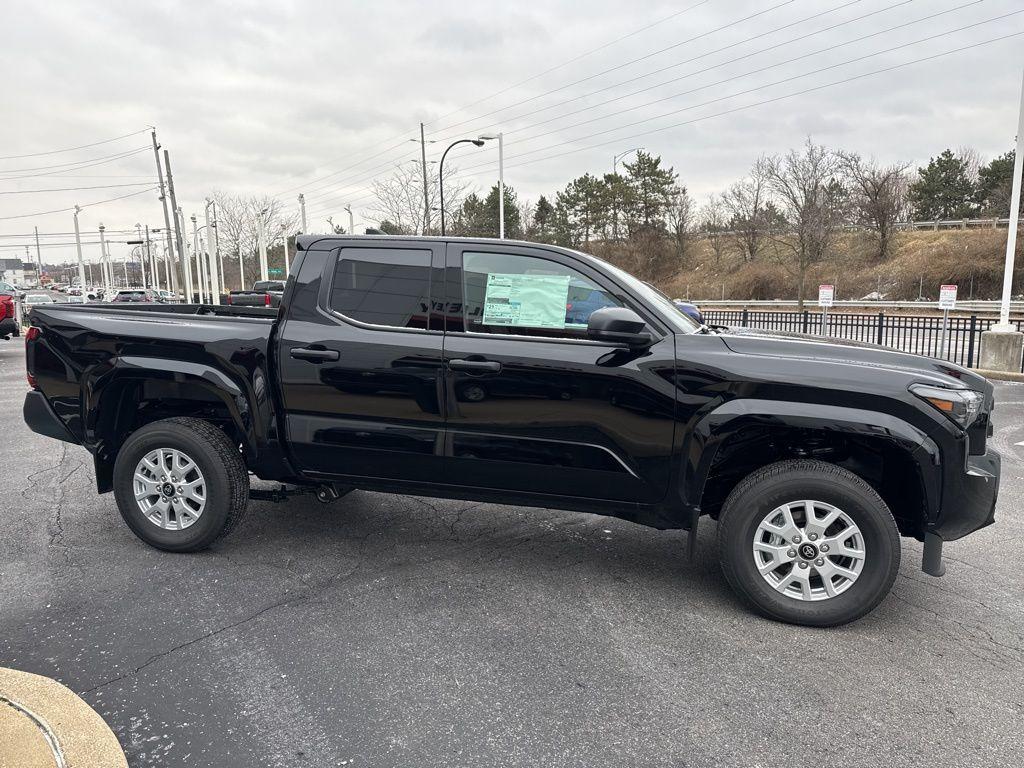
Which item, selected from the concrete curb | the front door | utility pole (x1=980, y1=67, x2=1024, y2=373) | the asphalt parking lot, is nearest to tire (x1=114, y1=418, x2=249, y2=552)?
the asphalt parking lot

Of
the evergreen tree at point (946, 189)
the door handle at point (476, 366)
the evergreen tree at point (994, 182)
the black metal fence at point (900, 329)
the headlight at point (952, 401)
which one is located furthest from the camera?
the evergreen tree at point (946, 189)

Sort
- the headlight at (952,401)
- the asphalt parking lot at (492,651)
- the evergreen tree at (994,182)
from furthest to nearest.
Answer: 1. the evergreen tree at (994,182)
2. the headlight at (952,401)
3. the asphalt parking lot at (492,651)

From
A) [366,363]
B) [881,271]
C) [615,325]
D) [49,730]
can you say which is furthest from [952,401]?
[881,271]

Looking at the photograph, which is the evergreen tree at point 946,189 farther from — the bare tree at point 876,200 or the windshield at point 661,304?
the windshield at point 661,304

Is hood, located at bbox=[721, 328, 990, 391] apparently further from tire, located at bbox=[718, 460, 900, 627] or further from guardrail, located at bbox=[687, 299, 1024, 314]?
guardrail, located at bbox=[687, 299, 1024, 314]

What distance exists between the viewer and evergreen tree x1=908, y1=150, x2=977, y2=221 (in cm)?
5588

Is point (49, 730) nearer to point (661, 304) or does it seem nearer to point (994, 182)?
point (661, 304)

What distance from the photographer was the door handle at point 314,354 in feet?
13.0

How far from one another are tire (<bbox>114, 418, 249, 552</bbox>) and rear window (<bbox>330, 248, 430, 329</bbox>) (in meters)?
1.13

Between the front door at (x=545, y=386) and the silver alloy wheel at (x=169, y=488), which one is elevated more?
the front door at (x=545, y=386)

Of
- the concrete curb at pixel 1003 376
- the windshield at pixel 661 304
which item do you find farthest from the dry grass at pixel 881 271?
the windshield at pixel 661 304

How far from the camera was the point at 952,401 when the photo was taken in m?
3.32

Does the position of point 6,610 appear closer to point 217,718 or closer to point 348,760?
point 217,718

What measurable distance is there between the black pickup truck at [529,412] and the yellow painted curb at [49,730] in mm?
1468
